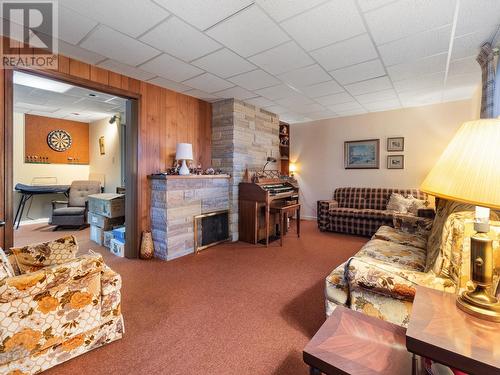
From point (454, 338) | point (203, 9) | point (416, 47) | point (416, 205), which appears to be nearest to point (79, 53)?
point (203, 9)

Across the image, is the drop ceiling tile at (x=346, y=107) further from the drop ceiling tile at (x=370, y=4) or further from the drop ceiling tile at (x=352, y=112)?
the drop ceiling tile at (x=370, y=4)

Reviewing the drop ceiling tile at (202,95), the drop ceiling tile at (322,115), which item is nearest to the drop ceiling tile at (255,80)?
the drop ceiling tile at (202,95)

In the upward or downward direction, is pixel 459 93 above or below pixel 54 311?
above

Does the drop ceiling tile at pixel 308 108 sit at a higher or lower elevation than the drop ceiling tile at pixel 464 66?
higher

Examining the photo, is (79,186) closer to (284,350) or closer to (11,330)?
(11,330)

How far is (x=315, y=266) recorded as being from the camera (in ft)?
9.78

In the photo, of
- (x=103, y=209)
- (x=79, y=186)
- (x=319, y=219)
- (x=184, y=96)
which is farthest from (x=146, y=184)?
(x=319, y=219)

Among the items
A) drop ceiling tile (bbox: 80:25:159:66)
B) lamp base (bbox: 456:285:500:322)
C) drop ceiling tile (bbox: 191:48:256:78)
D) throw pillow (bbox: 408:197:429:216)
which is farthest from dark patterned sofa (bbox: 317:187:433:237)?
drop ceiling tile (bbox: 80:25:159:66)

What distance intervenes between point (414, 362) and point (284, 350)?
840 millimetres

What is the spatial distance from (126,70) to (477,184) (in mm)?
3420

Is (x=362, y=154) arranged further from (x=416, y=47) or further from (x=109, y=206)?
(x=109, y=206)

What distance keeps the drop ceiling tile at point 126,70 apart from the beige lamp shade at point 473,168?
10.4ft

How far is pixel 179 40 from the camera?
2.27 metres

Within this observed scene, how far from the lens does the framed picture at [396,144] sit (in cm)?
469
